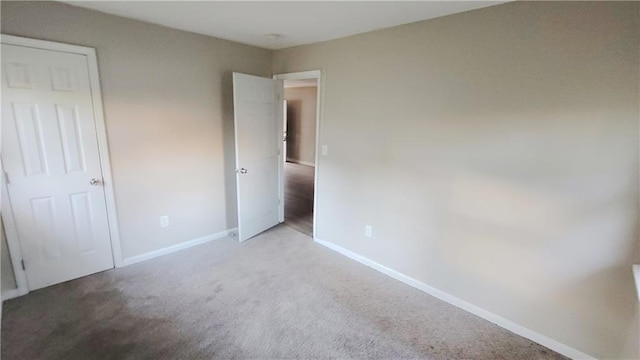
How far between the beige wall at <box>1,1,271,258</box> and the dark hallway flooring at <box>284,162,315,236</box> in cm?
97

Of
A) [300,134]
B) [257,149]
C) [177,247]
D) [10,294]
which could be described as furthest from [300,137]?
[10,294]

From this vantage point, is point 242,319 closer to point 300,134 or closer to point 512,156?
point 512,156

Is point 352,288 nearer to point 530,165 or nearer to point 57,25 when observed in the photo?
point 530,165

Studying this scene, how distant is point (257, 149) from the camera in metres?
3.53

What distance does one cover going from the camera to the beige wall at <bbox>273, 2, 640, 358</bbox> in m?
1.69

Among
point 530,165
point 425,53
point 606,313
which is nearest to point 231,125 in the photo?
point 425,53

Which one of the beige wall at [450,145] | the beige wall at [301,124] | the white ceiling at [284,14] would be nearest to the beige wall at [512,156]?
the beige wall at [450,145]

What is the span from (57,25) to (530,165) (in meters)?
3.59

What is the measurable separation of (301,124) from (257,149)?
17.0 ft

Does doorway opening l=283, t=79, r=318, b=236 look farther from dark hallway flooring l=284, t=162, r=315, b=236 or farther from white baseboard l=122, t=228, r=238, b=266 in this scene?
white baseboard l=122, t=228, r=238, b=266

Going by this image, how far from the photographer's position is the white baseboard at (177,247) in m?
2.94

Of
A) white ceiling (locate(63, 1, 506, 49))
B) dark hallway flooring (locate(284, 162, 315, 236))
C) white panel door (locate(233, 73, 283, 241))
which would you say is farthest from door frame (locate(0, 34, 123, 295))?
dark hallway flooring (locate(284, 162, 315, 236))

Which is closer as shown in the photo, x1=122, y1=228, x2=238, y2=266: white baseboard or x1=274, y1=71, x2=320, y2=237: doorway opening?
x1=122, y1=228, x2=238, y2=266: white baseboard

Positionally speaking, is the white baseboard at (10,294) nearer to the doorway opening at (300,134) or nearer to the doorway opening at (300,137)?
the doorway opening at (300,137)
